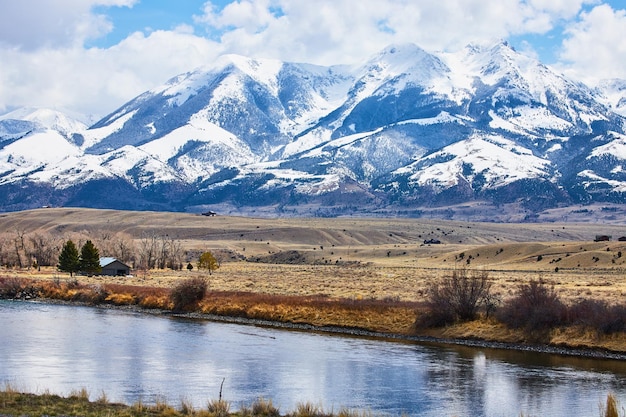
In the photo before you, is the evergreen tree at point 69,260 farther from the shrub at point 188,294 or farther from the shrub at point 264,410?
the shrub at point 264,410

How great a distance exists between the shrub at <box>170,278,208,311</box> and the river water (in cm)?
1459

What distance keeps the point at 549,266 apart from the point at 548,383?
308ft

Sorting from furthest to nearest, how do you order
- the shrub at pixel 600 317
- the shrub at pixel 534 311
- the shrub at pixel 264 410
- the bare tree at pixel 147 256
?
the bare tree at pixel 147 256
the shrub at pixel 534 311
the shrub at pixel 600 317
the shrub at pixel 264 410

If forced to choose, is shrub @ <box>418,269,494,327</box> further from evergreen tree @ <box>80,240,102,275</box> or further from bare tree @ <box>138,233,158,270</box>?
bare tree @ <box>138,233,158,270</box>

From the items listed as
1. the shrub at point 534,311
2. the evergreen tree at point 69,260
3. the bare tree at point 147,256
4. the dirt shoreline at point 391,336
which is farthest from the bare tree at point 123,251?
the shrub at point 534,311

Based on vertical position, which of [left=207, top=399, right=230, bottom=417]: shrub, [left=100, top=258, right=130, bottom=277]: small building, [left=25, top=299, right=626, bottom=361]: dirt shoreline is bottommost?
[left=207, top=399, right=230, bottom=417]: shrub

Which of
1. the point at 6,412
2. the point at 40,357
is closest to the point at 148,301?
the point at 40,357

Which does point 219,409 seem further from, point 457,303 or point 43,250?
point 43,250

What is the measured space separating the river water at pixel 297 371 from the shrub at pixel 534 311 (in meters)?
4.27

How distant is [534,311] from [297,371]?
2215 cm

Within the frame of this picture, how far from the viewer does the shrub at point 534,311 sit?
6412 cm

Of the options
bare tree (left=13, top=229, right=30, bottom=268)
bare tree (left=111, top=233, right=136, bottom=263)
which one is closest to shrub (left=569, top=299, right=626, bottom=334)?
bare tree (left=13, top=229, right=30, bottom=268)

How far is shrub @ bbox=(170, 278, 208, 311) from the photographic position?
3381 inches

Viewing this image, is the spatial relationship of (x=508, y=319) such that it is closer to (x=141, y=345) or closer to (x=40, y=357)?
(x=141, y=345)
